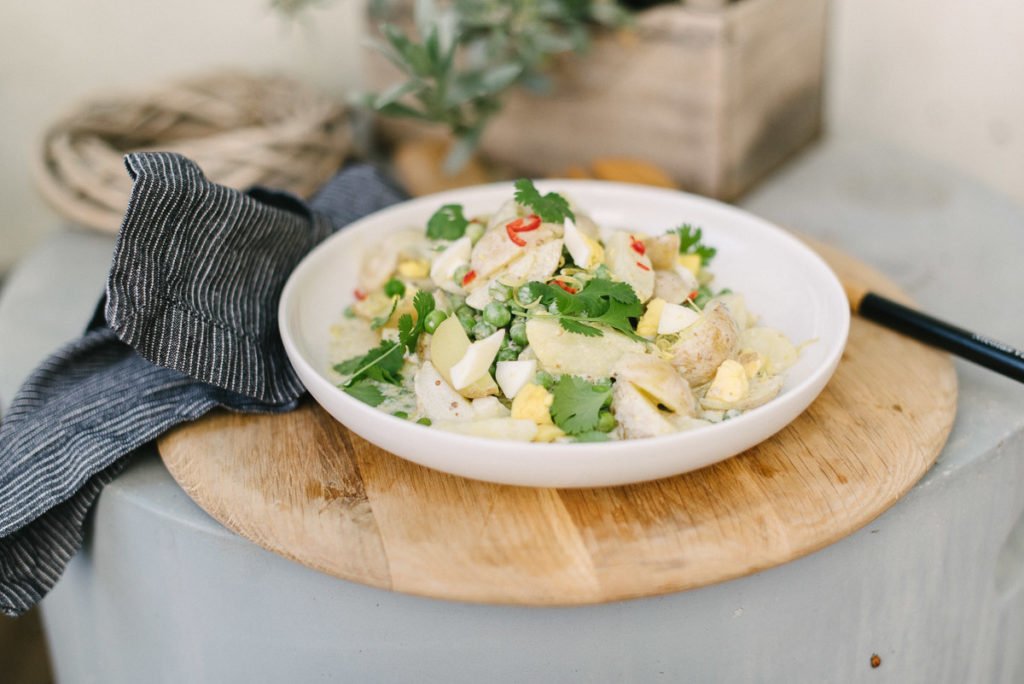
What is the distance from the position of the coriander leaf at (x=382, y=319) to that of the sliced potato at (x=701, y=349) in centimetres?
34

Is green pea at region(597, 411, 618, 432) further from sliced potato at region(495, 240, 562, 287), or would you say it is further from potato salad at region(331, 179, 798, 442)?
sliced potato at region(495, 240, 562, 287)

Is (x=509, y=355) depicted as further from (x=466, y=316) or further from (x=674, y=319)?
(x=674, y=319)

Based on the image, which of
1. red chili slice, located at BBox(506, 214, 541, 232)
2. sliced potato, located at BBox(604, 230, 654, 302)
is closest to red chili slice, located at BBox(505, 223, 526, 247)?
red chili slice, located at BBox(506, 214, 541, 232)

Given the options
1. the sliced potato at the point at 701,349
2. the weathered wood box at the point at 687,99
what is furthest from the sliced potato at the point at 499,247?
the weathered wood box at the point at 687,99

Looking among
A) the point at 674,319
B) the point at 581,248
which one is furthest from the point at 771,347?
the point at 581,248

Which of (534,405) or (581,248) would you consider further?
(581,248)

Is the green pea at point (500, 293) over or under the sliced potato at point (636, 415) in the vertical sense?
over

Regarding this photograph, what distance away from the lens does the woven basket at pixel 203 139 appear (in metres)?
1.75

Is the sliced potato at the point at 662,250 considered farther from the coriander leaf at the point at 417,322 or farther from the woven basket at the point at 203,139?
the woven basket at the point at 203,139

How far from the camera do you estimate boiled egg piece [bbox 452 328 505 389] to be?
1.06 m

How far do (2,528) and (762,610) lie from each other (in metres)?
0.83

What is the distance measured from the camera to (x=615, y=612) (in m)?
1.03

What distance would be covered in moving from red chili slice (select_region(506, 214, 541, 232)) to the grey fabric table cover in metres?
0.43

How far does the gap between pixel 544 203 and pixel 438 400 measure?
30 centimetres
